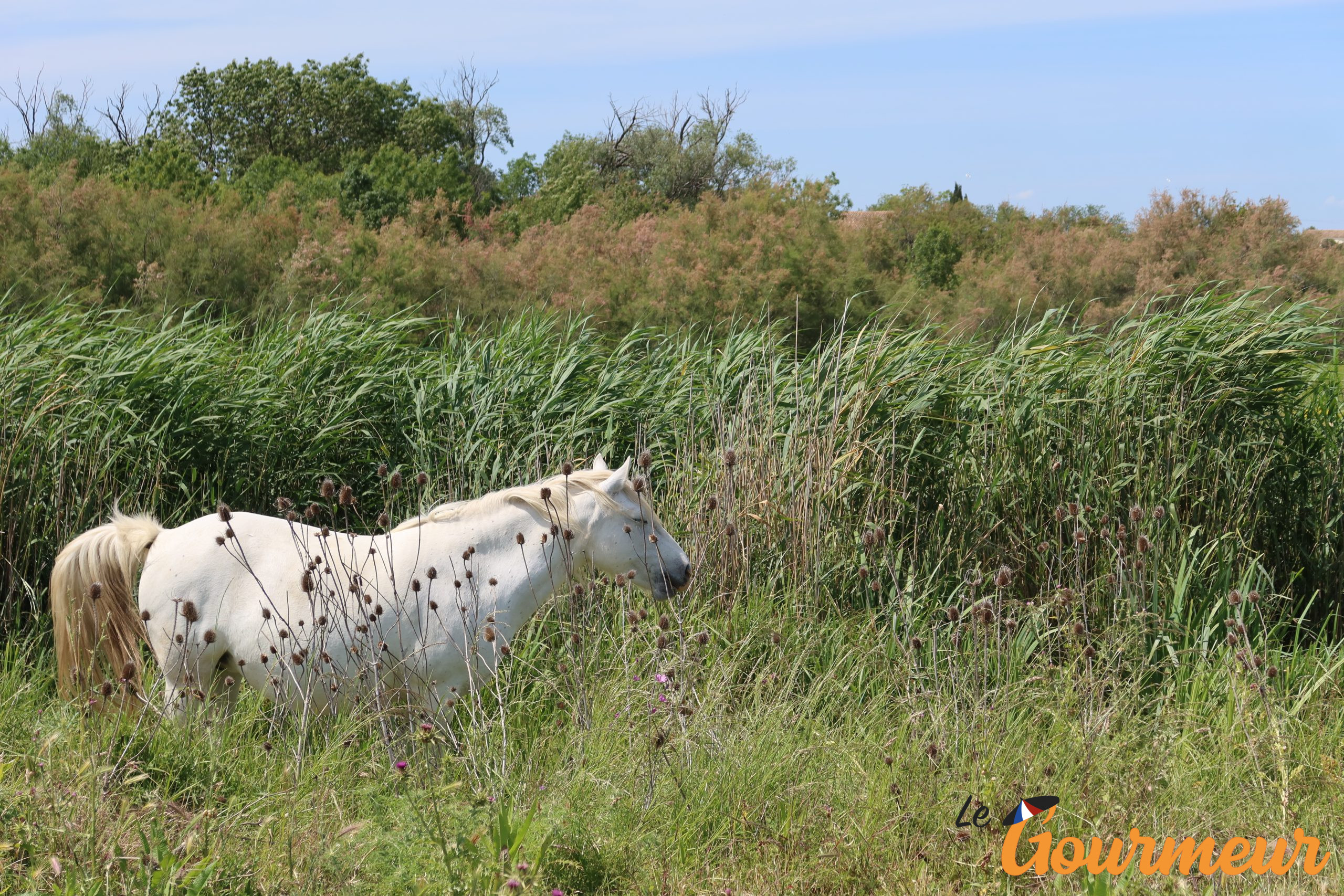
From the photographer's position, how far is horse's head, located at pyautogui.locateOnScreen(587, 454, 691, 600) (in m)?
3.99

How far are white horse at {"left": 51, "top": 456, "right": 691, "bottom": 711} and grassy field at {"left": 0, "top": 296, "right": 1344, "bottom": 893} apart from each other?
211 mm

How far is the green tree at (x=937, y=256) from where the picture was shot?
2859cm

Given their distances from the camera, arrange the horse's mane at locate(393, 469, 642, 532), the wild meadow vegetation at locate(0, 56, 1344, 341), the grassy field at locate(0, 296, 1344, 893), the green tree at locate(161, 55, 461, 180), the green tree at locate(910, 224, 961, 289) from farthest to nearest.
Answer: the green tree at locate(161, 55, 461, 180) → the green tree at locate(910, 224, 961, 289) → the wild meadow vegetation at locate(0, 56, 1344, 341) → the horse's mane at locate(393, 469, 642, 532) → the grassy field at locate(0, 296, 1344, 893)

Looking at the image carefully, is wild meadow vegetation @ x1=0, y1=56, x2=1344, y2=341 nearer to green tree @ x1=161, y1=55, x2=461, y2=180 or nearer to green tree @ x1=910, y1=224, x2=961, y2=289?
green tree @ x1=910, y1=224, x2=961, y2=289

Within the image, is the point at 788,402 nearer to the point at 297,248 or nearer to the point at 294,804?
the point at 294,804

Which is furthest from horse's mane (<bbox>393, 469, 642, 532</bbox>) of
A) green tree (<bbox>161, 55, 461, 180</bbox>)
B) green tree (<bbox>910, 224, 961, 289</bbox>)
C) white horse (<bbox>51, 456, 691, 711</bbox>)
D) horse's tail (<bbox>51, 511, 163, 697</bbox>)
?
green tree (<bbox>161, 55, 461, 180</bbox>)

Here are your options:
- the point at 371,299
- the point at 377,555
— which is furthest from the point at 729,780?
the point at 371,299

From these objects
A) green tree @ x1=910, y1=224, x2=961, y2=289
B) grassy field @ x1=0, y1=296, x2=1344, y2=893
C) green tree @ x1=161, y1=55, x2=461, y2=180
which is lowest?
grassy field @ x1=0, y1=296, x2=1344, y2=893

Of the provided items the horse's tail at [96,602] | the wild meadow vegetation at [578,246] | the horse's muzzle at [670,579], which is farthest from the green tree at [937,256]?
the horse's tail at [96,602]

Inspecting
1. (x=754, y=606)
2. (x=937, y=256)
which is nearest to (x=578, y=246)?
(x=937, y=256)

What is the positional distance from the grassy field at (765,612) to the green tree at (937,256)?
71.7 ft

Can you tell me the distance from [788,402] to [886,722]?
8.14 feet

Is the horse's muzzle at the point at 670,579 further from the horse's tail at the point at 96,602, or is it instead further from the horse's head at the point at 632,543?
the horse's tail at the point at 96,602

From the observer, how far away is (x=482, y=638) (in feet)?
12.5
